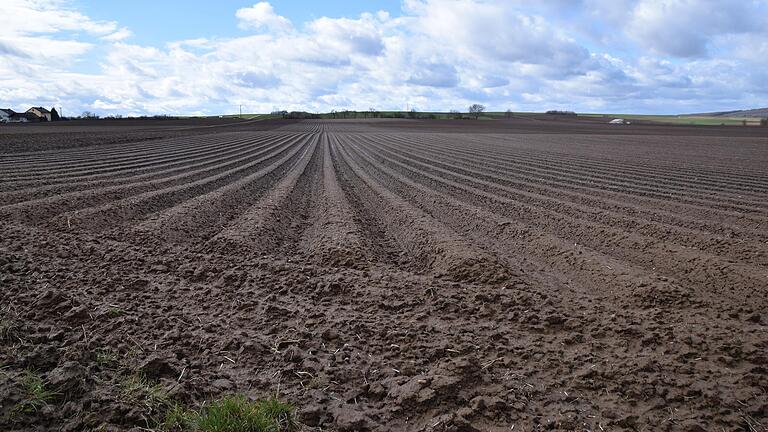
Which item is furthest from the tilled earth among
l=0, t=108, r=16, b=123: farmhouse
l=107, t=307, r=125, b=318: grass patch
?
l=0, t=108, r=16, b=123: farmhouse

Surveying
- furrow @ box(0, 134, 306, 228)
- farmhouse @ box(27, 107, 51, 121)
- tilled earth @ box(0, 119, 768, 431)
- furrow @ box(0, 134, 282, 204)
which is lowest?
tilled earth @ box(0, 119, 768, 431)

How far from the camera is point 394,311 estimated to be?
4863 mm

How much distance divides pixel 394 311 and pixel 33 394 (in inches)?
114

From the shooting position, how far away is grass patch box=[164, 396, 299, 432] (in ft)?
9.56

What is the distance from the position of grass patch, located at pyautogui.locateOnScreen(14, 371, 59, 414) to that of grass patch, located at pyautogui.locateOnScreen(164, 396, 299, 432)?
0.75 m

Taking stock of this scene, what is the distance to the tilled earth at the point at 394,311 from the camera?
3.31 meters

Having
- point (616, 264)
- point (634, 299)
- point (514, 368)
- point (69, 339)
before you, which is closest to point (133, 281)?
point (69, 339)

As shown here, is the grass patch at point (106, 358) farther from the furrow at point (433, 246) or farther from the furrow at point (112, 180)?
the furrow at point (112, 180)

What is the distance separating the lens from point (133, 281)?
5.39 meters

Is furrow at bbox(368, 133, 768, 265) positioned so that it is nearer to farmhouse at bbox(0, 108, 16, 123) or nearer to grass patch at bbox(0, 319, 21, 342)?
grass patch at bbox(0, 319, 21, 342)

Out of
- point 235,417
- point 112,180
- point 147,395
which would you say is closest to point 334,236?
point 147,395

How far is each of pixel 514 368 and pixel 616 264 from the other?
3.09 meters

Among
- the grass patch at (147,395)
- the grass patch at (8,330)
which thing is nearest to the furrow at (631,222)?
the grass patch at (147,395)

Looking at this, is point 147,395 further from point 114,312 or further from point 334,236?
point 334,236
